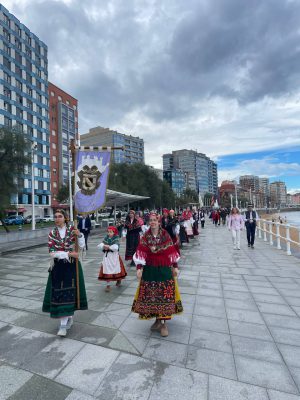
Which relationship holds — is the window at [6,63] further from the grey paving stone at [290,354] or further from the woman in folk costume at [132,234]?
the grey paving stone at [290,354]

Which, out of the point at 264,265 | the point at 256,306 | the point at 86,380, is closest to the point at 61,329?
the point at 86,380

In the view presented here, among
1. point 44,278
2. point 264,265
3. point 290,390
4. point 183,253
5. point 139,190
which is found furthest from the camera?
point 139,190

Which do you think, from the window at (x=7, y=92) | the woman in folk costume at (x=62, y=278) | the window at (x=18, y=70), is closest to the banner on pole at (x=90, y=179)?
the woman in folk costume at (x=62, y=278)

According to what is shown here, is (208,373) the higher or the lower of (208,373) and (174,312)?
the lower

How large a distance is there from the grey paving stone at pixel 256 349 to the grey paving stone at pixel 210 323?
291mm

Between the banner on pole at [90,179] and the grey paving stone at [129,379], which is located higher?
the banner on pole at [90,179]

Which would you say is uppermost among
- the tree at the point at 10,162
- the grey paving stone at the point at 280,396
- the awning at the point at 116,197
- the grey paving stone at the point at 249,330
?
the tree at the point at 10,162

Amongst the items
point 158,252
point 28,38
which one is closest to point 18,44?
point 28,38

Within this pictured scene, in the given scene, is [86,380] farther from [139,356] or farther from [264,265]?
[264,265]

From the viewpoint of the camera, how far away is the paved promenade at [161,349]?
8.04 ft

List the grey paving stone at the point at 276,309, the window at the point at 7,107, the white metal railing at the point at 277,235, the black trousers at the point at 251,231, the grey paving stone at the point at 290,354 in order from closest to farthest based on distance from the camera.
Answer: the grey paving stone at the point at 290,354, the grey paving stone at the point at 276,309, the white metal railing at the point at 277,235, the black trousers at the point at 251,231, the window at the point at 7,107

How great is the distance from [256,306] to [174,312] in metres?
1.89

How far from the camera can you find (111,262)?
19.2 feet

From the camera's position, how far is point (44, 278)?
6773 millimetres
